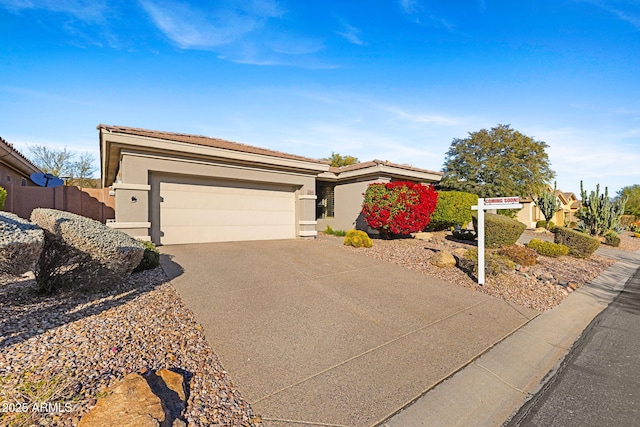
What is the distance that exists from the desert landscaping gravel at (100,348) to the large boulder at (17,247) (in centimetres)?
77

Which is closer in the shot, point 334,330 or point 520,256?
point 334,330

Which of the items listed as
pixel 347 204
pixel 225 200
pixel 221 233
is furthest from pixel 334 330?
pixel 347 204

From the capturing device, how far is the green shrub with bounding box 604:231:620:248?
1418cm

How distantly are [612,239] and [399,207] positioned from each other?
1209 cm

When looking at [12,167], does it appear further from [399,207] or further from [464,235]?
[464,235]

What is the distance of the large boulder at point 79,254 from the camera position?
392cm

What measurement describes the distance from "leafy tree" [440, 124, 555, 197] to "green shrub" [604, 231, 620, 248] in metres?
5.96

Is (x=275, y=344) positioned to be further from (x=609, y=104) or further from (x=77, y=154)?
(x=77, y=154)

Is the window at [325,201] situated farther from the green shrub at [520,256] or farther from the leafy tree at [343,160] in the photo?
the leafy tree at [343,160]

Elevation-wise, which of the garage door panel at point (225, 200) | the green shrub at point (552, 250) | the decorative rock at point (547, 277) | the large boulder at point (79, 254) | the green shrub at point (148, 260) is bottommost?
the decorative rock at point (547, 277)

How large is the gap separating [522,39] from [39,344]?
12.3 meters

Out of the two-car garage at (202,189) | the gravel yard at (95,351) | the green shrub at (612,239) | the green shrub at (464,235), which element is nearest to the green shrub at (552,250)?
the green shrub at (464,235)

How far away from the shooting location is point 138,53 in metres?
8.38

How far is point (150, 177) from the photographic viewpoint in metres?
8.65
